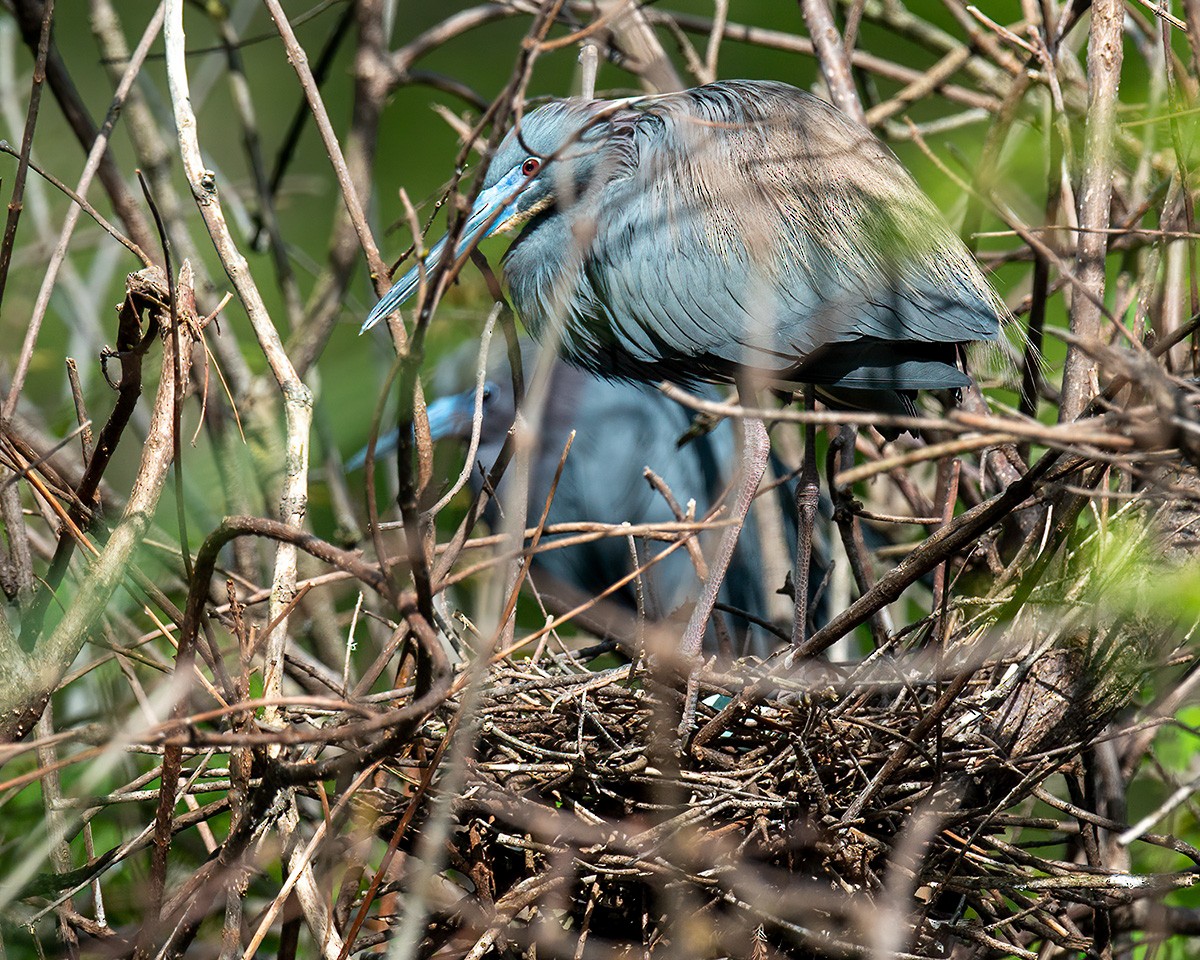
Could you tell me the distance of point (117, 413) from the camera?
1.23 meters

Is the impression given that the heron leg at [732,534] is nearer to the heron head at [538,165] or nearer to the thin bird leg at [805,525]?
the thin bird leg at [805,525]

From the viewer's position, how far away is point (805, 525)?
218 cm

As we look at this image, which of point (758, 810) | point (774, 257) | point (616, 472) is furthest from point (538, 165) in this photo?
point (758, 810)

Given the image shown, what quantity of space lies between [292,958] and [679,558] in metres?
1.59

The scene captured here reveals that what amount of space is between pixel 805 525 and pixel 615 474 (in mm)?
869

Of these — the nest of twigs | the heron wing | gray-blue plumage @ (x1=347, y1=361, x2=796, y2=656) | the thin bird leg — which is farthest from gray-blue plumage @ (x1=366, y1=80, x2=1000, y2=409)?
gray-blue plumage @ (x1=347, y1=361, x2=796, y2=656)

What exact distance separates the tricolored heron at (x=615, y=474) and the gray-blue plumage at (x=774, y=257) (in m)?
0.70

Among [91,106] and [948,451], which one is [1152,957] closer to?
[948,451]

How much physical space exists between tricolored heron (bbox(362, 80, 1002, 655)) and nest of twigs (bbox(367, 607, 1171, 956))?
1.40 ft

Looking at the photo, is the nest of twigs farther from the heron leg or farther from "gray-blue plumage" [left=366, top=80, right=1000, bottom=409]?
"gray-blue plumage" [left=366, top=80, right=1000, bottom=409]

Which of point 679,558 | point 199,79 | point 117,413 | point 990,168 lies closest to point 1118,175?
Answer: point 990,168

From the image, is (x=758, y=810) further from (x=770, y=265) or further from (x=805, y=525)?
(x=770, y=265)

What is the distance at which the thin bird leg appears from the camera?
78.6 inches

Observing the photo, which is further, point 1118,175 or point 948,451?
point 1118,175
